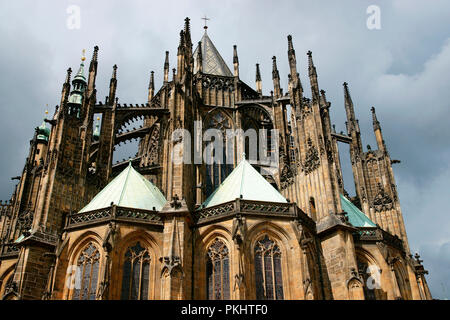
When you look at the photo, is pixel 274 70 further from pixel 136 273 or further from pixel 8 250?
pixel 8 250

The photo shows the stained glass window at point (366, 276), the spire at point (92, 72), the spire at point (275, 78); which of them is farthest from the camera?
the spire at point (275, 78)

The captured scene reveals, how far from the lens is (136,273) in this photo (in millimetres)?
21391

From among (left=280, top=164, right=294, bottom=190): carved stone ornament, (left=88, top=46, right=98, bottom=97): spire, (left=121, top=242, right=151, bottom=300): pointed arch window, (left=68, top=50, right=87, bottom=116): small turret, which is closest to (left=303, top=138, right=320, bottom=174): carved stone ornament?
(left=280, top=164, right=294, bottom=190): carved stone ornament

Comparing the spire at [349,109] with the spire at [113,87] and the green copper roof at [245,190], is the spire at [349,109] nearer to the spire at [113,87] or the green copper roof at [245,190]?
the green copper roof at [245,190]

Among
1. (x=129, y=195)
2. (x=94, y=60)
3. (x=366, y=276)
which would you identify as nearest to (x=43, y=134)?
(x=94, y=60)

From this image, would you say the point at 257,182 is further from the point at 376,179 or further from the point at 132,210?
the point at 376,179

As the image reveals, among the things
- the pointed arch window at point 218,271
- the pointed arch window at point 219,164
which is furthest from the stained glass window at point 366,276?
the pointed arch window at point 219,164

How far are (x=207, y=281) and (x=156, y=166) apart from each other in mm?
9847

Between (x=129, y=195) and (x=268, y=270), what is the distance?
799 cm

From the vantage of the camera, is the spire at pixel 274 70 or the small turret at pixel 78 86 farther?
the small turret at pixel 78 86

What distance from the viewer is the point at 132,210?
74.1 ft

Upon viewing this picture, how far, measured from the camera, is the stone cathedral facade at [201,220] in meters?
21.1

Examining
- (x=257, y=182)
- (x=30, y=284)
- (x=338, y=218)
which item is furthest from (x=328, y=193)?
(x=30, y=284)

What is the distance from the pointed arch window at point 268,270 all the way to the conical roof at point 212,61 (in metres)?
20.0
